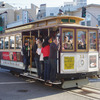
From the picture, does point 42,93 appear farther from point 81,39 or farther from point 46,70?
point 81,39

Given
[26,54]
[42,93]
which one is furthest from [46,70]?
[26,54]

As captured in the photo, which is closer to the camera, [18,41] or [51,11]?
[18,41]

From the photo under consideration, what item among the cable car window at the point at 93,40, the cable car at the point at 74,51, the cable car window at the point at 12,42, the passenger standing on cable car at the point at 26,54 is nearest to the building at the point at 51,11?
the cable car window at the point at 12,42

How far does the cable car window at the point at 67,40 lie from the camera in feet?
25.5

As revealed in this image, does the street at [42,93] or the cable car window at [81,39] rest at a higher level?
the cable car window at [81,39]

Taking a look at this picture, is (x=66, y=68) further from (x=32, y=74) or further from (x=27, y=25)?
(x=27, y=25)

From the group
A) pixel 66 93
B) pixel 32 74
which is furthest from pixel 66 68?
pixel 32 74

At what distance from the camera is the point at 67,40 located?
789cm

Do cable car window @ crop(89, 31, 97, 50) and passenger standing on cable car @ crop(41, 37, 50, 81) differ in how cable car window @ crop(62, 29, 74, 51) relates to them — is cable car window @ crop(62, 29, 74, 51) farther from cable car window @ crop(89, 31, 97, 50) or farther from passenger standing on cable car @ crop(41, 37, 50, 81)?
cable car window @ crop(89, 31, 97, 50)

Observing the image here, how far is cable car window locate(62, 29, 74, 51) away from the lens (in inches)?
306

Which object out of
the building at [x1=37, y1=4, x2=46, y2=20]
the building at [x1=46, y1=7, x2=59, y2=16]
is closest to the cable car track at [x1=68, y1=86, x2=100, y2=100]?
the building at [x1=37, y1=4, x2=46, y2=20]

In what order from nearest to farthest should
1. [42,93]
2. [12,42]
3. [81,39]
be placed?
[42,93] → [81,39] → [12,42]

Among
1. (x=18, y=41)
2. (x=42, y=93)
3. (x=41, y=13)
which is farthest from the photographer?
(x=41, y=13)

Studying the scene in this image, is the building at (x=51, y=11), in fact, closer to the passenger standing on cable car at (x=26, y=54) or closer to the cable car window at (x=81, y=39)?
the passenger standing on cable car at (x=26, y=54)
